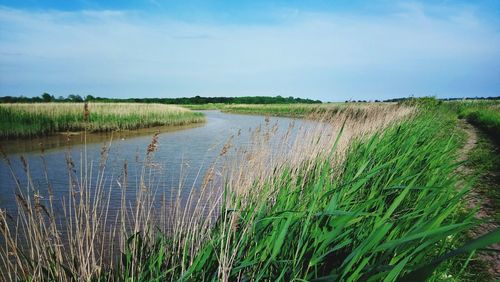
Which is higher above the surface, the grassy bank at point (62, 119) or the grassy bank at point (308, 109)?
the grassy bank at point (308, 109)

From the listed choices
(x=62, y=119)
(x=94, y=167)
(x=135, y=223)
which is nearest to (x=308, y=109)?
(x=94, y=167)

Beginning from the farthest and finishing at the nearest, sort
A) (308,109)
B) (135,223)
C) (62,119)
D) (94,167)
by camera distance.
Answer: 1. (62,119)
2. (308,109)
3. (94,167)
4. (135,223)

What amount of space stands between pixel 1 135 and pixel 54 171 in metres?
7.94

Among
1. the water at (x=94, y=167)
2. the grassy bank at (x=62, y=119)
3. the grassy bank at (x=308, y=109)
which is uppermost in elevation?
the grassy bank at (x=308, y=109)

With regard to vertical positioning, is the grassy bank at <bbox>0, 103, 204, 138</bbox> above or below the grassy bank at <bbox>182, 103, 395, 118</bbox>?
below

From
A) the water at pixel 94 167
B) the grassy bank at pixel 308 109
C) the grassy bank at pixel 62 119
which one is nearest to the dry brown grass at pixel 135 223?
the water at pixel 94 167

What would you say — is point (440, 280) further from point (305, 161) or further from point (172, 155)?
point (172, 155)

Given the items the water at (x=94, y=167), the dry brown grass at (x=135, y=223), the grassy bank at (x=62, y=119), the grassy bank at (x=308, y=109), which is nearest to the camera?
the dry brown grass at (x=135, y=223)

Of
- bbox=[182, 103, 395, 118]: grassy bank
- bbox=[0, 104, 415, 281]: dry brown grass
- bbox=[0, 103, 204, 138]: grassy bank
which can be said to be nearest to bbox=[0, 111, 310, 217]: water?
bbox=[0, 104, 415, 281]: dry brown grass

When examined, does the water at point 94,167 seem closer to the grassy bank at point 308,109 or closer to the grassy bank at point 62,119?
the grassy bank at point 308,109

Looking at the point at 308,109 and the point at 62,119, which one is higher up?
the point at 308,109

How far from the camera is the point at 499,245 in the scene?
376cm

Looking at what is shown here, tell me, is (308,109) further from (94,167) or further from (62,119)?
(62,119)

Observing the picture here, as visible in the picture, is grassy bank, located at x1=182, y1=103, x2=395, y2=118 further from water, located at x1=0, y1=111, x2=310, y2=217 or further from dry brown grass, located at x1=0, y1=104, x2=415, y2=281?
water, located at x1=0, y1=111, x2=310, y2=217
